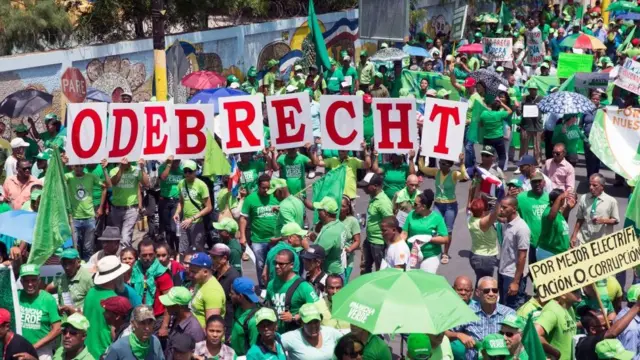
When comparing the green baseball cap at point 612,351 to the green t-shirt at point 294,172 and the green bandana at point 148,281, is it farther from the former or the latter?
the green t-shirt at point 294,172

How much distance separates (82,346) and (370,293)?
2042 millimetres

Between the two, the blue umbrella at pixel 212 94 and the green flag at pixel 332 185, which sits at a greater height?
the blue umbrella at pixel 212 94

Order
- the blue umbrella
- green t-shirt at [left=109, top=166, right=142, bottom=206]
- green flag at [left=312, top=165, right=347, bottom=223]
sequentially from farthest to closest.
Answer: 1. the blue umbrella
2. green t-shirt at [left=109, top=166, right=142, bottom=206]
3. green flag at [left=312, top=165, right=347, bottom=223]

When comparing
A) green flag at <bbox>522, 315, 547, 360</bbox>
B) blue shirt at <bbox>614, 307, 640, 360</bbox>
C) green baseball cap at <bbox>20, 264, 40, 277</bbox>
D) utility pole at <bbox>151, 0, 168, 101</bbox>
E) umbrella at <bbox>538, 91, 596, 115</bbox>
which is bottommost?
blue shirt at <bbox>614, 307, 640, 360</bbox>

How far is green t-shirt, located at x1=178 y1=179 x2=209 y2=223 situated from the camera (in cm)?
1323

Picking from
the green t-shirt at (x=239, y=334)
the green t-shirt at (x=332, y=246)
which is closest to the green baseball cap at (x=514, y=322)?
the green t-shirt at (x=239, y=334)

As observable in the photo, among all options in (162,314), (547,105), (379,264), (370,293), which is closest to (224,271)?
(162,314)

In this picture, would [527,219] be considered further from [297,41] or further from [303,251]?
[297,41]

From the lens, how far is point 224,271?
10117 mm

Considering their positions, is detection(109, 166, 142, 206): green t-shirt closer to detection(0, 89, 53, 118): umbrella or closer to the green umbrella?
detection(0, 89, 53, 118): umbrella

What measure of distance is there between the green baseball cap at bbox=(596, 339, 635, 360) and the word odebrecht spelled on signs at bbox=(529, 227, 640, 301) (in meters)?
0.96

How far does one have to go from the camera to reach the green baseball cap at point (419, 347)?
8.44 metres

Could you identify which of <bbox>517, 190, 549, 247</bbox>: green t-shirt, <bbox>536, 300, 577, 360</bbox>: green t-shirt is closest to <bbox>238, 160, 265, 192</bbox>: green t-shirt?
<bbox>517, 190, 549, 247</bbox>: green t-shirt

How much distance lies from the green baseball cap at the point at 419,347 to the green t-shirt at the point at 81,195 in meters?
5.85
